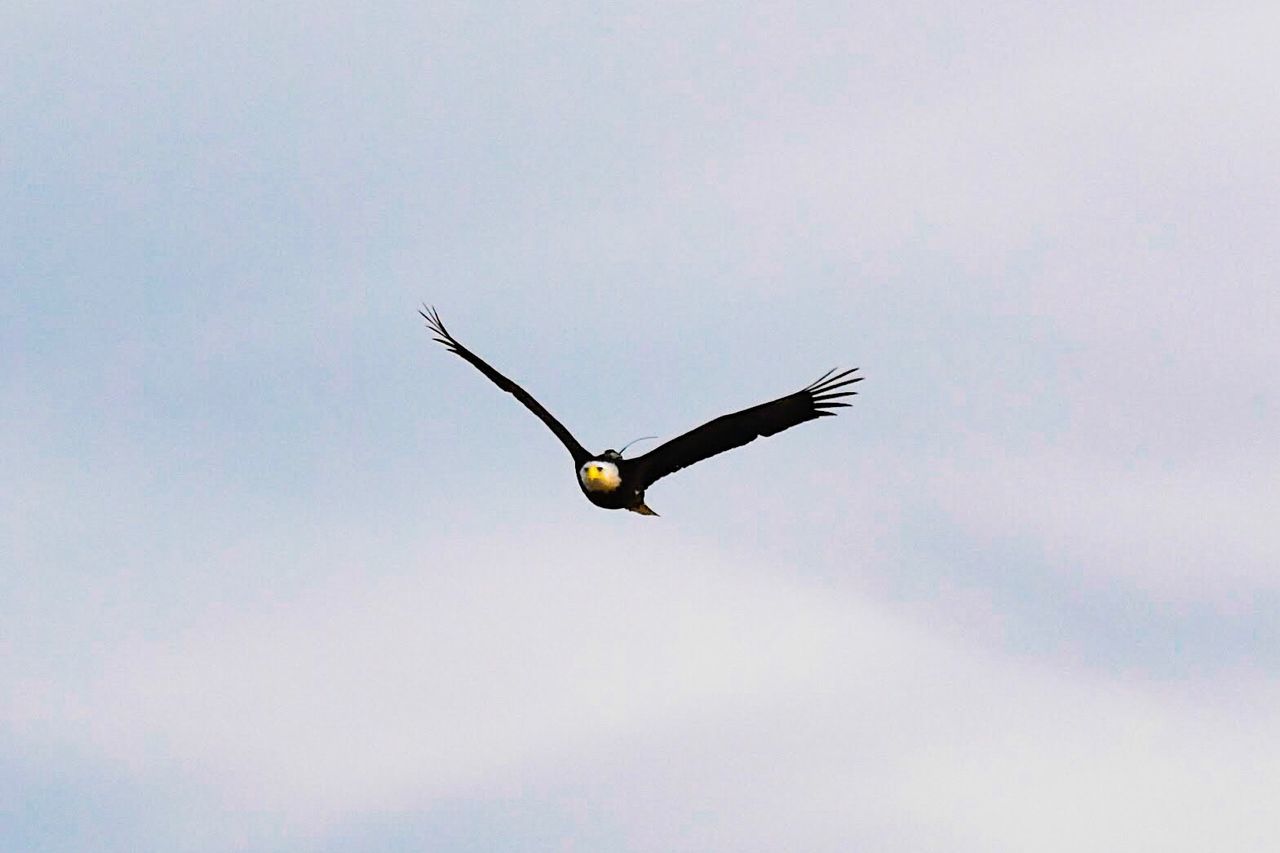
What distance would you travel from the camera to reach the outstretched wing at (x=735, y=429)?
1844 inches

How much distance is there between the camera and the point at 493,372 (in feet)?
169

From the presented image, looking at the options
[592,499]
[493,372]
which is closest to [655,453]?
[592,499]

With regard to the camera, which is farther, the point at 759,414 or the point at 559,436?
the point at 559,436

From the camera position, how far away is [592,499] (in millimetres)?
48844

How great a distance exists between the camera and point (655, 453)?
4862 centimetres

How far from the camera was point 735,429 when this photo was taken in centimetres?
4791

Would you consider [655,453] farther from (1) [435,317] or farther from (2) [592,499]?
(1) [435,317]

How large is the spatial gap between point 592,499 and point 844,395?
551cm

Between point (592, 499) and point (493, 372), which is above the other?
point (493, 372)

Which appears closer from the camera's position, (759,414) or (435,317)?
(759,414)

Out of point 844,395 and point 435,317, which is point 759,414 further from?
point 435,317

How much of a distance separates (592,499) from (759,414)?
3792 mm

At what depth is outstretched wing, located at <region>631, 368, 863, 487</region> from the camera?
46844mm

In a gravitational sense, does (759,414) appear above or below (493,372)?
below
